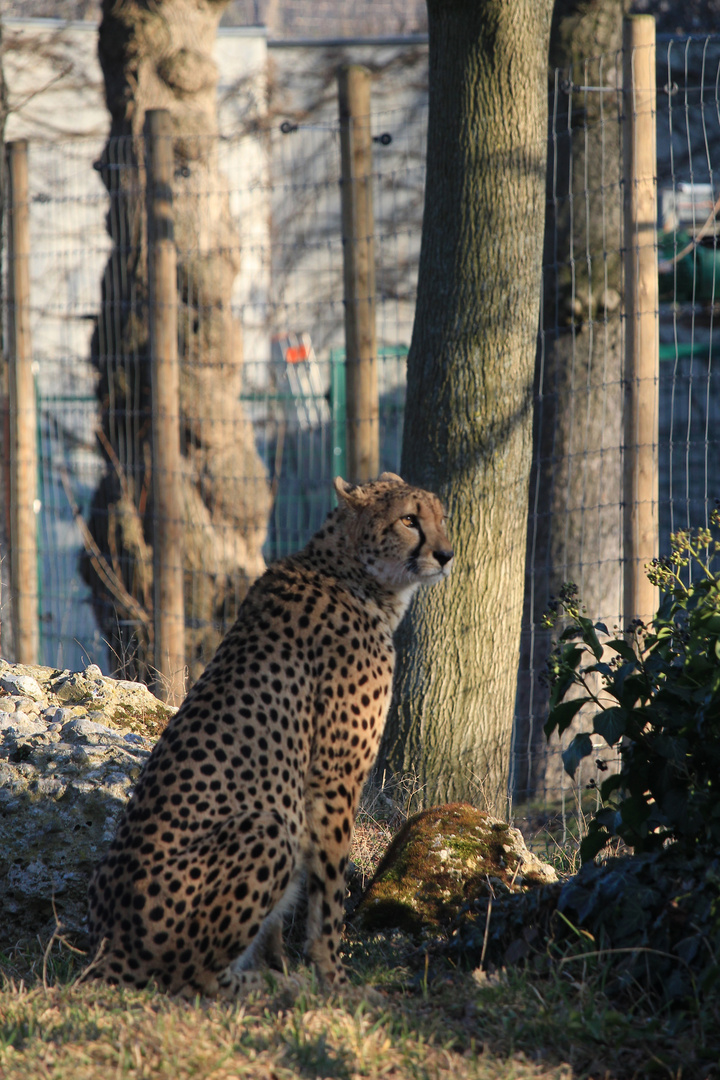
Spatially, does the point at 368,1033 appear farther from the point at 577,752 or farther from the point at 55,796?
the point at 55,796

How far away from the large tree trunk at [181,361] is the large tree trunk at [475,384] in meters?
2.55

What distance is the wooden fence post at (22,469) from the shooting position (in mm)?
6902

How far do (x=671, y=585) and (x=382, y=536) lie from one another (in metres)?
0.90

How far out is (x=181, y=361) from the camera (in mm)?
7266

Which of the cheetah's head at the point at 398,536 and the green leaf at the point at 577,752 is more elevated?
the cheetah's head at the point at 398,536

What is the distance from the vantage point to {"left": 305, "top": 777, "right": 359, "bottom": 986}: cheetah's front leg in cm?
318

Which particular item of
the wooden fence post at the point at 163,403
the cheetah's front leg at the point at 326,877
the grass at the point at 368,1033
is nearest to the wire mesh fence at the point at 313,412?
the wooden fence post at the point at 163,403

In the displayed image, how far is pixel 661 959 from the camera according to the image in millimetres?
2734

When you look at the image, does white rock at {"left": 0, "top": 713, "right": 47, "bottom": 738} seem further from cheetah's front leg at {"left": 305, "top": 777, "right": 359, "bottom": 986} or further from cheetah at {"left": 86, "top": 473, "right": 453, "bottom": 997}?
cheetah's front leg at {"left": 305, "top": 777, "right": 359, "bottom": 986}

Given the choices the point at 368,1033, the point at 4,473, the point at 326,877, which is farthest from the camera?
the point at 4,473

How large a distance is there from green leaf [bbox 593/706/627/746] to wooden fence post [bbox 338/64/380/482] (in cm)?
239

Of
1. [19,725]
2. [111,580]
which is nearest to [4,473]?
[111,580]

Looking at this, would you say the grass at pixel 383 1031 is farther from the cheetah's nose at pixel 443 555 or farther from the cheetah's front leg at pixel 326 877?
the cheetah's nose at pixel 443 555

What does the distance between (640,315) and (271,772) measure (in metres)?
2.63
